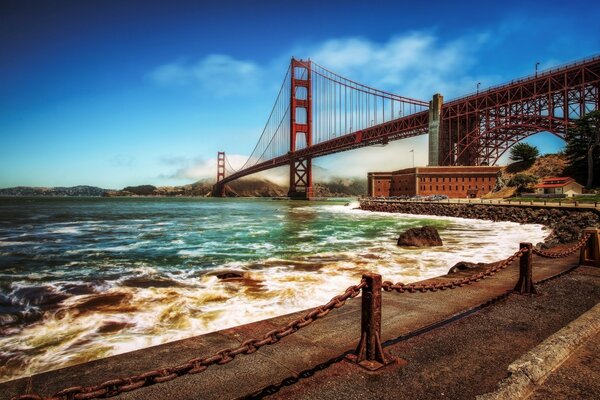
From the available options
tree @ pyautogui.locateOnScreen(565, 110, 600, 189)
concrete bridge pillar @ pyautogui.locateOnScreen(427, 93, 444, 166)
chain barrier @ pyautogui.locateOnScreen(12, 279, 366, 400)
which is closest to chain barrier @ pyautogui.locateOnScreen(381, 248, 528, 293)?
chain barrier @ pyautogui.locateOnScreen(12, 279, 366, 400)

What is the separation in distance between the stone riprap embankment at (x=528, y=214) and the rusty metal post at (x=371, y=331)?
1197cm

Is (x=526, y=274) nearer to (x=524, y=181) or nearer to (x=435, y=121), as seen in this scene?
(x=524, y=181)

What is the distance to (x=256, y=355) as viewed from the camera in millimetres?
3496

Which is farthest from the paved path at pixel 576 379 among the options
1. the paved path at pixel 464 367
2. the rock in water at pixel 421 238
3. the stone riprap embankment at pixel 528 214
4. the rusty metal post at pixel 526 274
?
the rock in water at pixel 421 238

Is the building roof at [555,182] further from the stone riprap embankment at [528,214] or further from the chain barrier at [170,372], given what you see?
the chain barrier at [170,372]

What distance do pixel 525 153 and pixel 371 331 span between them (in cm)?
6432

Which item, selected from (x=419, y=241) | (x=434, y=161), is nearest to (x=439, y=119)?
(x=434, y=161)

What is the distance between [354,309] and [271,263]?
6.87 metres

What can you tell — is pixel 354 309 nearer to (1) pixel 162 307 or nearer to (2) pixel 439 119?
(1) pixel 162 307

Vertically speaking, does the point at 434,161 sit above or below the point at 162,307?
above

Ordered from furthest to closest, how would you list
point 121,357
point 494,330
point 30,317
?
point 30,317
point 494,330
point 121,357

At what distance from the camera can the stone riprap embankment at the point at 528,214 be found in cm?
1841

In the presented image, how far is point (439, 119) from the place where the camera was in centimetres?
5991

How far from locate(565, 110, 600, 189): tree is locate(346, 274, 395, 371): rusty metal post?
167 ft
